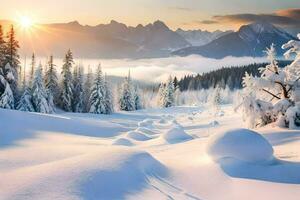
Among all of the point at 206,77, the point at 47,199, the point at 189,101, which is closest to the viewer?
the point at 47,199

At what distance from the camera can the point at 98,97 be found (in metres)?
67.4

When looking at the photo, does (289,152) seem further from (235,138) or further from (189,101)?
(189,101)

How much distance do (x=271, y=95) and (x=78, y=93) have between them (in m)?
46.9

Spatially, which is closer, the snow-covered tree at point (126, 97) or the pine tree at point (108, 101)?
the pine tree at point (108, 101)

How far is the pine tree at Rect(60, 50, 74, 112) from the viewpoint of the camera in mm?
65562

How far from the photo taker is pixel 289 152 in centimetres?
1744

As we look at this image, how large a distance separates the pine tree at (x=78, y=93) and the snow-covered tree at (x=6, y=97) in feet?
59.5

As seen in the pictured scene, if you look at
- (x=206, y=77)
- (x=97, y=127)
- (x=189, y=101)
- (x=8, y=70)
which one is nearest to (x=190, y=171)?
(x=97, y=127)

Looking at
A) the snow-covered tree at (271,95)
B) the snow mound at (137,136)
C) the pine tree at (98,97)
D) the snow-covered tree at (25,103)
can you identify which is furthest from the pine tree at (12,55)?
the snow-covered tree at (271,95)

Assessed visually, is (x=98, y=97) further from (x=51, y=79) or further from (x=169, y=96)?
(x=169, y=96)

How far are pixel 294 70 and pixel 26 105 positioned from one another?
37.9 metres

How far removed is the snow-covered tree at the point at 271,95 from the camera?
80.9 ft

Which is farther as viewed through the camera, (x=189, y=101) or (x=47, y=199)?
(x=189, y=101)

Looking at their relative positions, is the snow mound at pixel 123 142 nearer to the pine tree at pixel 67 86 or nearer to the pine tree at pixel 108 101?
the pine tree at pixel 67 86
